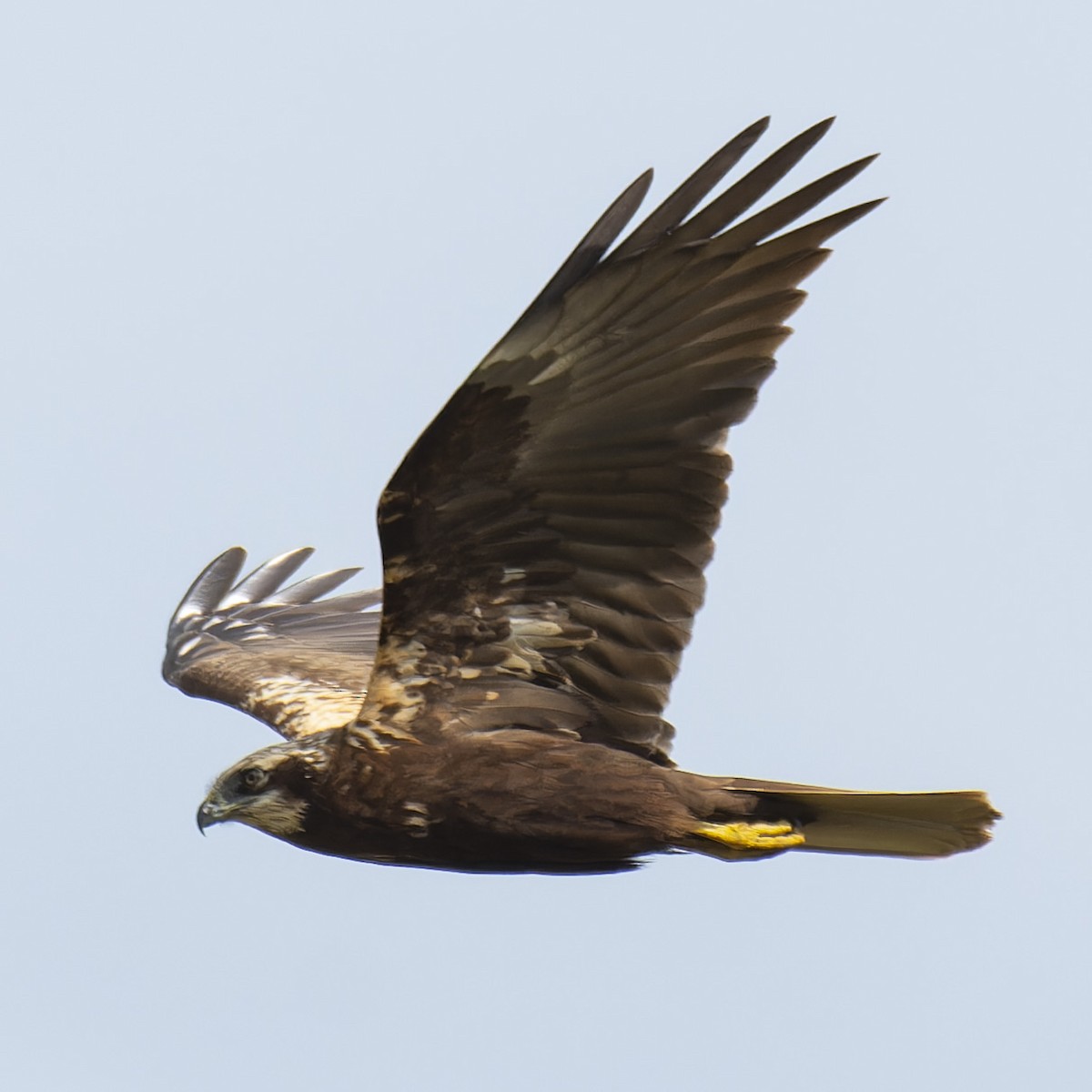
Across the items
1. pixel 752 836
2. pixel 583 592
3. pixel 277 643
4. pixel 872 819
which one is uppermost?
pixel 277 643

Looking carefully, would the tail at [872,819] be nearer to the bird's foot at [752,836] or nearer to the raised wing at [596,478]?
the bird's foot at [752,836]

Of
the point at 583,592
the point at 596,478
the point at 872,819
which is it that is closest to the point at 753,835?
the point at 872,819

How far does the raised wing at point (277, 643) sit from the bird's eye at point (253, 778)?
3.53 ft

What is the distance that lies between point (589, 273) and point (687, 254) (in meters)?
0.40

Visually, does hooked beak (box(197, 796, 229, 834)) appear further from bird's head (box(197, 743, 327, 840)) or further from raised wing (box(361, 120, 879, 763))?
raised wing (box(361, 120, 879, 763))

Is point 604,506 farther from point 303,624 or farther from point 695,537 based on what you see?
point 303,624

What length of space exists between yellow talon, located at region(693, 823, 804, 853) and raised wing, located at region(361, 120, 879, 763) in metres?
0.42

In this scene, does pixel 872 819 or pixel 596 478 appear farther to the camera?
pixel 872 819

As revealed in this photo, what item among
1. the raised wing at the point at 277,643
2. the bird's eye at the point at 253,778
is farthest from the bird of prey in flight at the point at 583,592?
the raised wing at the point at 277,643

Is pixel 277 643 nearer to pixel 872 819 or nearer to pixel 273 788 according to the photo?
→ pixel 273 788

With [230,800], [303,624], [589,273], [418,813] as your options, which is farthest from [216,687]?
[589,273]

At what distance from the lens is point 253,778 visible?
884 cm

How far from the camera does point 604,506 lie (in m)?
8.54

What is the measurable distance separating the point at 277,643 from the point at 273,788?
3.32 meters
